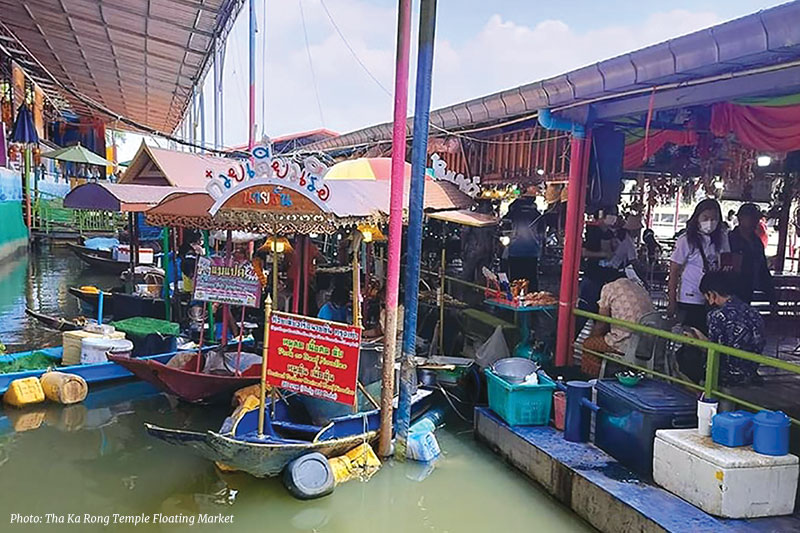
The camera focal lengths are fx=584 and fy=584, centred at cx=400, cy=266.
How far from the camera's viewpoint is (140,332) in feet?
26.2

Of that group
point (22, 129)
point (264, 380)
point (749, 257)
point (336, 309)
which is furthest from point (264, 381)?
point (22, 129)

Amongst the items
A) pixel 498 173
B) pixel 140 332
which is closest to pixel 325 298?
pixel 140 332

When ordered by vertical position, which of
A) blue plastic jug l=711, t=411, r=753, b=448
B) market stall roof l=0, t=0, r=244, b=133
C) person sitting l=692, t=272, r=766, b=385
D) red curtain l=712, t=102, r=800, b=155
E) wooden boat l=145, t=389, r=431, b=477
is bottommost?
wooden boat l=145, t=389, r=431, b=477

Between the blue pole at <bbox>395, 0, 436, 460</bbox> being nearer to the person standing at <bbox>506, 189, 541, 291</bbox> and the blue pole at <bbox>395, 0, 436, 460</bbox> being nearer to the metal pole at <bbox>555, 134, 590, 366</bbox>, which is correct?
the metal pole at <bbox>555, 134, 590, 366</bbox>

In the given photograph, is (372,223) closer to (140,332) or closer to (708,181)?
(140,332)

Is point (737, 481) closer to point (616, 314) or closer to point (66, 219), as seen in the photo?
point (616, 314)

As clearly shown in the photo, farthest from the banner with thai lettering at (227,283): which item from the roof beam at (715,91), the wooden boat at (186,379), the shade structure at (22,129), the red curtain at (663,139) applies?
the shade structure at (22,129)

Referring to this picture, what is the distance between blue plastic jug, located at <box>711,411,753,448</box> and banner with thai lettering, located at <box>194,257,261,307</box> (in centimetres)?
419

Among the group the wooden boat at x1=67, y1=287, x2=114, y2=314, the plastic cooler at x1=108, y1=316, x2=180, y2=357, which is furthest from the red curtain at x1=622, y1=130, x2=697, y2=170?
the wooden boat at x1=67, y1=287, x2=114, y2=314

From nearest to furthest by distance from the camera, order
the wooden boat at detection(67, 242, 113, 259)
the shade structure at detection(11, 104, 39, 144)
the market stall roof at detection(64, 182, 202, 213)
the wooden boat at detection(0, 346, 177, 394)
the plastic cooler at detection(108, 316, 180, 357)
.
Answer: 1. the wooden boat at detection(0, 346, 177, 394)
2. the plastic cooler at detection(108, 316, 180, 357)
3. the market stall roof at detection(64, 182, 202, 213)
4. the wooden boat at detection(67, 242, 113, 259)
5. the shade structure at detection(11, 104, 39, 144)

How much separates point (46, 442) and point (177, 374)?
1351mm

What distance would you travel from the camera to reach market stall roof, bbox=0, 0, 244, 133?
42.2 feet

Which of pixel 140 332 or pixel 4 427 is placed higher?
pixel 140 332

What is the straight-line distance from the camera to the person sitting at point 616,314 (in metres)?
5.86
